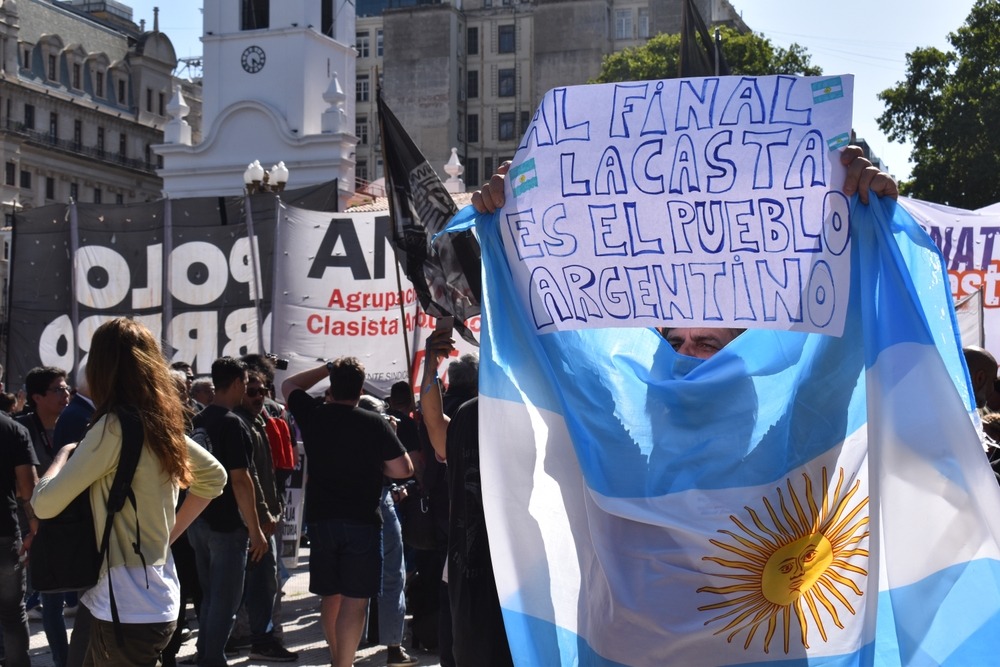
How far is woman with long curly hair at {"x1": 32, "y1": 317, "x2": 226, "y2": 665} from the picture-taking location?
13.9 ft

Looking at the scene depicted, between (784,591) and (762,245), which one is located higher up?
(762,245)

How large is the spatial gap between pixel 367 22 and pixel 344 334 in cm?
7333

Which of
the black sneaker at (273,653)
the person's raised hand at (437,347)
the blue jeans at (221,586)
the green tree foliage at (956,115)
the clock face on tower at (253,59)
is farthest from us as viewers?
the clock face on tower at (253,59)

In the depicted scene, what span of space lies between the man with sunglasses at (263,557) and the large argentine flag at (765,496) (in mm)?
3916

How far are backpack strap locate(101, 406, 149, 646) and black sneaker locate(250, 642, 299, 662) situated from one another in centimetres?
395

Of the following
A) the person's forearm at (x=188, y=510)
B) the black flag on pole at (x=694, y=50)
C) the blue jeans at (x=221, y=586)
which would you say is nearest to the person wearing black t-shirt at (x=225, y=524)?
the blue jeans at (x=221, y=586)

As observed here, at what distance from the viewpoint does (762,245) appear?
4008mm

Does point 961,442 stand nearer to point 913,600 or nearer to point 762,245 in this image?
point 913,600

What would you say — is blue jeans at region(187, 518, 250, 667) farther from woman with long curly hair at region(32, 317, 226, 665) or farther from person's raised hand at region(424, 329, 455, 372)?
woman with long curly hair at region(32, 317, 226, 665)

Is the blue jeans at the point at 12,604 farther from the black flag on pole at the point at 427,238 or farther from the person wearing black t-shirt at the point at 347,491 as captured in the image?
the black flag on pole at the point at 427,238

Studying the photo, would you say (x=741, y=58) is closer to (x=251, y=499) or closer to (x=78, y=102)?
(x=78, y=102)

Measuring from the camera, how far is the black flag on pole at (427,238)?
5.14m

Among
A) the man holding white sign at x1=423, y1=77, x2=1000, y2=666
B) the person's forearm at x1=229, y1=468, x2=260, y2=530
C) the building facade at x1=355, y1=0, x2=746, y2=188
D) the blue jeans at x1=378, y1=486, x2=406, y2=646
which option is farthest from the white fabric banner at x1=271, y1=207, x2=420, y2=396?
the building facade at x1=355, y1=0, x2=746, y2=188

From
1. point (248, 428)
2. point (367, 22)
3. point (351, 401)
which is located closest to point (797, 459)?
point (351, 401)
